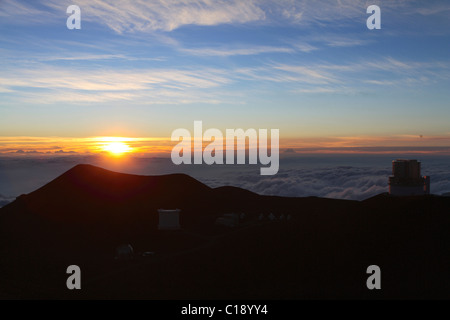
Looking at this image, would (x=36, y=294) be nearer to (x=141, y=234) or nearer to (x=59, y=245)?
(x=59, y=245)

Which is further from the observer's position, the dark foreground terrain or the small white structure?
the small white structure

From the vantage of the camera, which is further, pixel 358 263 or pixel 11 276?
pixel 11 276

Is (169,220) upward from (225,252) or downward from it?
upward

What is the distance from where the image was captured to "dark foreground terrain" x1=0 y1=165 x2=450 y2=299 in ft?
165

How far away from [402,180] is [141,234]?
47081mm

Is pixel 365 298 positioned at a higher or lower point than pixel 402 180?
lower

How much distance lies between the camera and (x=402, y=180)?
258 ft

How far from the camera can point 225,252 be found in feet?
205

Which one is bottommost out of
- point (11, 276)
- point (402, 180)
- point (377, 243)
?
point (11, 276)

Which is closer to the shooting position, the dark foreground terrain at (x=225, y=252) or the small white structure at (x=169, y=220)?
the dark foreground terrain at (x=225, y=252)

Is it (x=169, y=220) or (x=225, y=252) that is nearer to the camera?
(x=225, y=252)

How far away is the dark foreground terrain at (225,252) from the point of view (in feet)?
165
